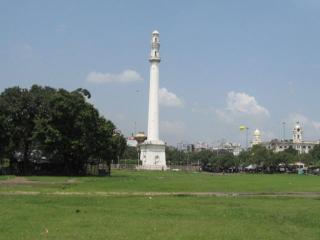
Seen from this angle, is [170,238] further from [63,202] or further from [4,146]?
[4,146]

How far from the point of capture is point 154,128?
138750mm

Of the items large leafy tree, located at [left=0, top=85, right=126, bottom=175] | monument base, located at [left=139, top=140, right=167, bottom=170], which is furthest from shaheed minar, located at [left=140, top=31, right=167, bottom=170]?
large leafy tree, located at [left=0, top=85, right=126, bottom=175]

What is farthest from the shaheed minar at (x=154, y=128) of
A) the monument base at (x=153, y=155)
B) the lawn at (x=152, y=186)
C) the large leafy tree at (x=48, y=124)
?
the lawn at (x=152, y=186)

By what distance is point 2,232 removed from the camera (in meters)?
15.3

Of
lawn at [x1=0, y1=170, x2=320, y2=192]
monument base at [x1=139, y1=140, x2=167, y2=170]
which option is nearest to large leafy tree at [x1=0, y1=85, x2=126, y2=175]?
lawn at [x1=0, y1=170, x2=320, y2=192]

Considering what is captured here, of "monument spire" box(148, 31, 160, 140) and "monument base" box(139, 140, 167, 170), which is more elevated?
"monument spire" box(148, 31, 160, 140)

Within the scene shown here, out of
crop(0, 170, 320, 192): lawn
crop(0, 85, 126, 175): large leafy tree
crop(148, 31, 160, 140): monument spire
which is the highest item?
crop(148, 31, 160, 140): monument spire

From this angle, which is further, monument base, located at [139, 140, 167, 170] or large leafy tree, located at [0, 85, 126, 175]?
monument base, located at [139, 140, 167, 170]

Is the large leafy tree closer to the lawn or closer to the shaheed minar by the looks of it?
the lawn

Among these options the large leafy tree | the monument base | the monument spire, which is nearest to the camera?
the large leafy tree

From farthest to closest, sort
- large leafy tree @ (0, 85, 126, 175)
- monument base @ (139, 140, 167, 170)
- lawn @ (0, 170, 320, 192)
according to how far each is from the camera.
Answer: monument base @ (139, 140, 167, 170)
large leafy tree @ (0, 85, 126, 175)
lawn @ (0, 170, 320, 192)

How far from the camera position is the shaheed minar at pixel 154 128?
138 m

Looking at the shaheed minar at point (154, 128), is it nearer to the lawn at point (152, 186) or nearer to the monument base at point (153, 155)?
the monument base at point (153, 155)

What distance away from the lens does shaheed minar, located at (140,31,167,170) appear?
138375mm
